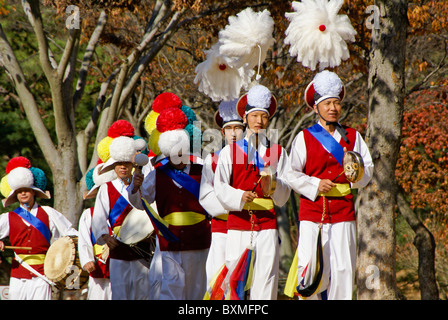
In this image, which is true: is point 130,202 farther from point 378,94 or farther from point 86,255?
point 378,94

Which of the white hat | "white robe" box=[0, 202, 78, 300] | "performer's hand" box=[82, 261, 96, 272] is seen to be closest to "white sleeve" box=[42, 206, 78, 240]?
"white robe" box=[0, 202, 78, 300]

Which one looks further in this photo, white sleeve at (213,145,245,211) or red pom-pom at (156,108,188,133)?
red pom-pom at (156,108,188,133)

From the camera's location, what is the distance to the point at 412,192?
1325 cm

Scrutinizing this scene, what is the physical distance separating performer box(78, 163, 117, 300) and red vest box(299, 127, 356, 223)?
2.55m

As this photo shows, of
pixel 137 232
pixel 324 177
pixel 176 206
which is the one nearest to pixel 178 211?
pixel 176 206

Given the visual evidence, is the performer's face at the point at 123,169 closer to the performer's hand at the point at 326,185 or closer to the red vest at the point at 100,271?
the red vest at the point at 100,271

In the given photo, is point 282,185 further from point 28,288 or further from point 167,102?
point 28,288

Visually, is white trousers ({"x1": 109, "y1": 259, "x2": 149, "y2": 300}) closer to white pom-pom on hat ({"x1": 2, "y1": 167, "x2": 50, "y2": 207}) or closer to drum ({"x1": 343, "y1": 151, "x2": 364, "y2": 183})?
white pom-pom on hat ({"x1": 2, "y1": 167, "x2": 50, "y2": 207})

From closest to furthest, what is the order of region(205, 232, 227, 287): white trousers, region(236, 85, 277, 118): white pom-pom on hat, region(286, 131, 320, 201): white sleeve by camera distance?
region(286, 131, 320, 201): white sleeve → region(236, 85, 277, 118): white pom-pom on hat → region(205, 232, 227, 287): white trousers

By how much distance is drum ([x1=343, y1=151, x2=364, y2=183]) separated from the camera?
5.07 metres

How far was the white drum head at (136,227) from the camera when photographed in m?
6.57

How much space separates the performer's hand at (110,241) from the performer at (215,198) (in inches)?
43.2

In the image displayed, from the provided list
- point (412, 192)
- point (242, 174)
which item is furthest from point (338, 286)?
point (412, 192)

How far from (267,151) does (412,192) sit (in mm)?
8400
